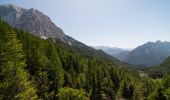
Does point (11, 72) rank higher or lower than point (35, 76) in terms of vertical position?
higher

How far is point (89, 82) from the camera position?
10644 centimetres

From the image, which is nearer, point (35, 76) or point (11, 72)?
point (11, 72)

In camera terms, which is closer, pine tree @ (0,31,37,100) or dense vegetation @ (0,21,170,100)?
pine tree @ (0,31,37,100)

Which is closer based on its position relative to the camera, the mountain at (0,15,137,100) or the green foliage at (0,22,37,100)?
the green foliage at (0,22,37,100)

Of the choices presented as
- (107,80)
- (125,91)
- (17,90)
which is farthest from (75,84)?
(17,90)

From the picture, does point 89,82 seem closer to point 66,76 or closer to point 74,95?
point 66,76

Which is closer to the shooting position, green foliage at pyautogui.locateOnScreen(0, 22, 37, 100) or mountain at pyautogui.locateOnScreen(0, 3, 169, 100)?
green foliage at pyautogui.locateOnScreen(0, 22, 37, 100)

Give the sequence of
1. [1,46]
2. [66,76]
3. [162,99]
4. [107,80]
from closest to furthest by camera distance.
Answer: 1. [1,46]
2. [162,99]
3. [66,76]
4. [107,80]

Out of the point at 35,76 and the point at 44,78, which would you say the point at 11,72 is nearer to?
the point at 44,78

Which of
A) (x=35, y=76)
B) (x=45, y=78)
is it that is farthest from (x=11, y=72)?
(x=45, y=78)

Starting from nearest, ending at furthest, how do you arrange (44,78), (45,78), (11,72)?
(11,72) < (44,78) < (45,78)

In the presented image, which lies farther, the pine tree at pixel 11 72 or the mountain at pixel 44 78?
the mountain at pixel 44 78

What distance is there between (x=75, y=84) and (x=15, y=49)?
6800 cm

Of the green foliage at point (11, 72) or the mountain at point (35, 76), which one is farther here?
the mountain at point (35, 76)
